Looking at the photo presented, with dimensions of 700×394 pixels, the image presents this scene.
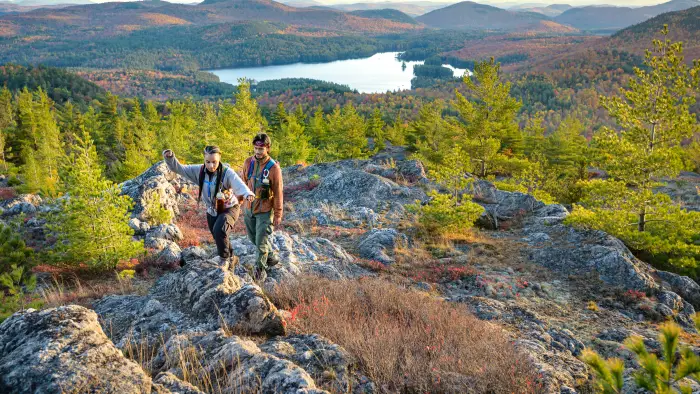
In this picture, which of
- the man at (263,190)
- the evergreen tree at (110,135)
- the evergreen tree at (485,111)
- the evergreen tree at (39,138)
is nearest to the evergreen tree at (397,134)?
the evergreen tree at (485,111)

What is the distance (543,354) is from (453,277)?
3972 mm

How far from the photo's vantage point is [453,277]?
9.10m

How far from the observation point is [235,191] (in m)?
6.29

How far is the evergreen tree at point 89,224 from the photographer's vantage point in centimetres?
727

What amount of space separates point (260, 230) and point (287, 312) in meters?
1.94

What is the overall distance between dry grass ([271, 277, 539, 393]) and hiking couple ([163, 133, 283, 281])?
1.26 m

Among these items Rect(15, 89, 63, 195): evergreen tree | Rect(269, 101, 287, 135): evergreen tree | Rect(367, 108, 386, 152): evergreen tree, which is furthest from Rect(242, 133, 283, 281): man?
Rect(269, 101, 287, 135): evergreen tree

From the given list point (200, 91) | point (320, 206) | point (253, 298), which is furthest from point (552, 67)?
point (253, 298)

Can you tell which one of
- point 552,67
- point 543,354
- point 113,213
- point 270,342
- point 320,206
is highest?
point 552,67

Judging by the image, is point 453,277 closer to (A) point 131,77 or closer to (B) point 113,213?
(B) point 113,213

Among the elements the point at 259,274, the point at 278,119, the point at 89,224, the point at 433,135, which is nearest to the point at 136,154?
the point at 89,224

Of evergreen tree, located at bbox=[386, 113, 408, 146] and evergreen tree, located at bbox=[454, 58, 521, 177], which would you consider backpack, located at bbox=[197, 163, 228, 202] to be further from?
evergreen tree, located at bbox=[386, 113, 408, 146]

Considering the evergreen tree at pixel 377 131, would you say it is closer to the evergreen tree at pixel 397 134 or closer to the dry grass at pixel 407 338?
the evergreen tree at pixel 397 134

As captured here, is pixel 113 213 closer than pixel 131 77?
Yes
